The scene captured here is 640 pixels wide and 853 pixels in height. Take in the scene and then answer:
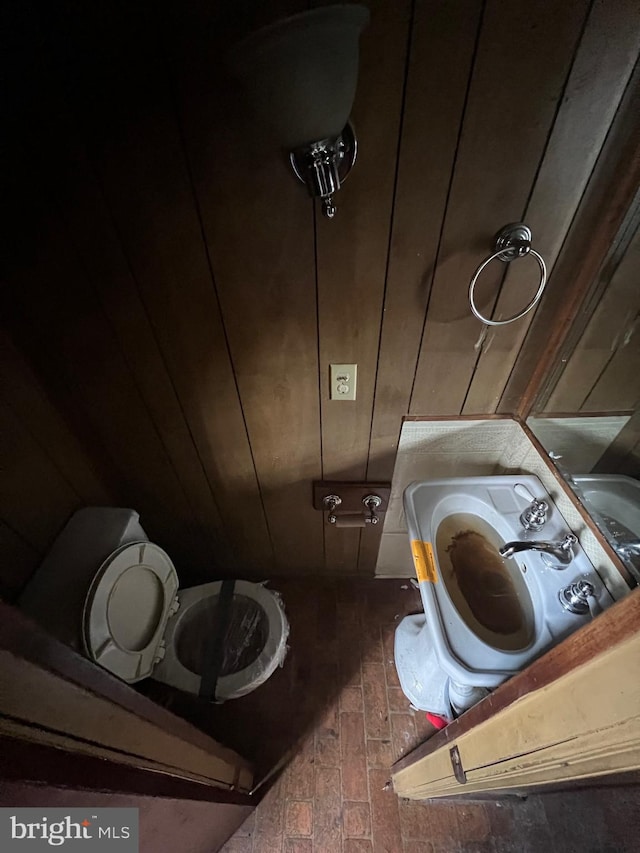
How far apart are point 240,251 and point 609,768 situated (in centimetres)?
100

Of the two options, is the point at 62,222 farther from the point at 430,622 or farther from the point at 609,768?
the point at 609,768

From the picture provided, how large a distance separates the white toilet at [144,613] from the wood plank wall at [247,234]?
0.30 feet

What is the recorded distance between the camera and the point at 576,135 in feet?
1.94

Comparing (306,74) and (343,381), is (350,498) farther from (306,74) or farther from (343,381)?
(306,74)

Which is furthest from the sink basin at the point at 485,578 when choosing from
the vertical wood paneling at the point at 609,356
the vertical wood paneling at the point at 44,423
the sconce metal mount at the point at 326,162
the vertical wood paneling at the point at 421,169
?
the vertical wood paneling at the point at 44,423

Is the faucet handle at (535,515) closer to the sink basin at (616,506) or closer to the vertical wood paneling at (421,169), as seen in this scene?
the sink basin at (616,506)

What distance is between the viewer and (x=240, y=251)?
2.38 ft

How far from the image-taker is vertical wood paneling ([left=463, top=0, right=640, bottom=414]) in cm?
51

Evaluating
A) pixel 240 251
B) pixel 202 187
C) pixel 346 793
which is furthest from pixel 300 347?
pixel 346 793

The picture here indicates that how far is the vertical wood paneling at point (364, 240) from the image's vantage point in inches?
20.6

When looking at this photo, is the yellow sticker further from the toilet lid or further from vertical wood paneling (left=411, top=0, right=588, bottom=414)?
the toilet lid

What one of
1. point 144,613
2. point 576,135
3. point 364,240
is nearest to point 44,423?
point 144,613

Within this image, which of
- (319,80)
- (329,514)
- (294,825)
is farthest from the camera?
(329,514)

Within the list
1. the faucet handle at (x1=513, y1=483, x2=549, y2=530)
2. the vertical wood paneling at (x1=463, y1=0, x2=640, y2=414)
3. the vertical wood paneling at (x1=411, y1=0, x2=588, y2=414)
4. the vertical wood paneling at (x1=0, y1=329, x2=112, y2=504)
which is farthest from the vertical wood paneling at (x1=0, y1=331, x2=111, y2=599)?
the faucet handle at (x1=513, y1=483, x2=549, y2=530)
